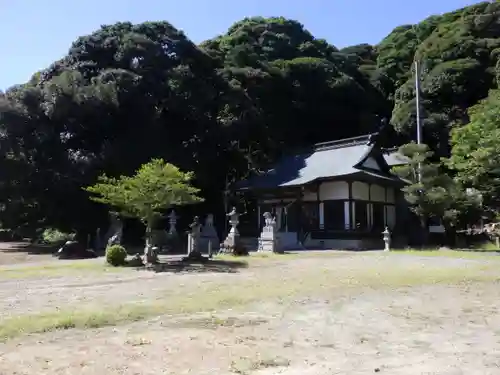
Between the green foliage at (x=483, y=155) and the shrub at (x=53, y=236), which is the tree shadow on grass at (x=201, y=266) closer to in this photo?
the green foliage at (x=483, y=155)

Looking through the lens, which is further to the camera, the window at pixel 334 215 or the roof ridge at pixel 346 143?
the roof ridge at pixel 346 143

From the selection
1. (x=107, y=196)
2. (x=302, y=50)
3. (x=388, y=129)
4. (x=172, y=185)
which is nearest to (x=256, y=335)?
(x=172, y=185)

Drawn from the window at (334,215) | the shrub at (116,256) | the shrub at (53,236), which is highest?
the window at (334,215)

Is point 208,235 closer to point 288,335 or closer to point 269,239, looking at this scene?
point 269,239

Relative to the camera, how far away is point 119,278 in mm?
12688

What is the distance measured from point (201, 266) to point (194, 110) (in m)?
14.4

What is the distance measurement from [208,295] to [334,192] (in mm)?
17394

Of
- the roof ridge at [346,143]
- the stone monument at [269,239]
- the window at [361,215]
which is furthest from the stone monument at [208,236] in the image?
the roof ridge at [346,143]

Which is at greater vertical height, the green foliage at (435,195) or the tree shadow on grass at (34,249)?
the green foliage at (435,195)

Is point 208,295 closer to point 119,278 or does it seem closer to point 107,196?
point 119,278

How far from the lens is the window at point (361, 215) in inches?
1012

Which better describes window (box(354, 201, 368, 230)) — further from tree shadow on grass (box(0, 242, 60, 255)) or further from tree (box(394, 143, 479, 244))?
tree shadow on grass (box(0, 242, 60, 255))

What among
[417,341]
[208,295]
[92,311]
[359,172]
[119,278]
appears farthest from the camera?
[359,172]

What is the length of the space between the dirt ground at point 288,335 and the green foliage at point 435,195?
1216cm
